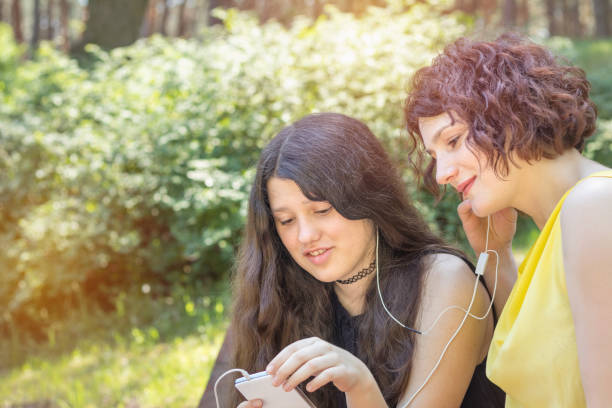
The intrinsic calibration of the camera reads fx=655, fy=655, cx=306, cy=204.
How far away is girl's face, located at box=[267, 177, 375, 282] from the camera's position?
2273 mm

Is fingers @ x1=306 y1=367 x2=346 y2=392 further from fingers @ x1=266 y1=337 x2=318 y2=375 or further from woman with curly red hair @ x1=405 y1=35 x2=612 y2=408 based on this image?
woman with curly red hair @ x1=405 y1=35 x2=612 y2=408

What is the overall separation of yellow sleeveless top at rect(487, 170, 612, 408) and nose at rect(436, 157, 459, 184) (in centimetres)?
30

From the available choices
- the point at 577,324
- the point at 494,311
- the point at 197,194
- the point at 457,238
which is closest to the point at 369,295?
the point at 494,311

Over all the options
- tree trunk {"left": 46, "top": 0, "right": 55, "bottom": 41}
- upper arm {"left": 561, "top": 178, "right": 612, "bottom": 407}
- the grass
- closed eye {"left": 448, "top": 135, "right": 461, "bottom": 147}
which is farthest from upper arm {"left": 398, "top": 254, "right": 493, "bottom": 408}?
tree trunk {"left": 46, "top": 0, "right": 55, "bottom": 41}

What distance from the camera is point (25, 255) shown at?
5.71 m

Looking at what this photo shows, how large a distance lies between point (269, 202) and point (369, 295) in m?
0.51

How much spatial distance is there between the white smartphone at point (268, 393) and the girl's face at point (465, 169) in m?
0.74

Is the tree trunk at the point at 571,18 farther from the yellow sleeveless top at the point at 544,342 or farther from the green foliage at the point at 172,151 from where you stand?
the yellow sleeveless top at the point at 544,342

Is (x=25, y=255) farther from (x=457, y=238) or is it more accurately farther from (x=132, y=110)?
(x=457, y=238)

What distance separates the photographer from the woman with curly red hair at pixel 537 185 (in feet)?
4.83

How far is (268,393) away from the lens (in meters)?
1.88

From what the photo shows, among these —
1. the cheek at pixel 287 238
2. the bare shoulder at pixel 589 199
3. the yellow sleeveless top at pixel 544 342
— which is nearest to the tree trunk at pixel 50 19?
the cheek at pixel 287 238

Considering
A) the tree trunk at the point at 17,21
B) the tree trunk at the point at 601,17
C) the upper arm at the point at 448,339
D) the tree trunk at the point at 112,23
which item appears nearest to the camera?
the upper arm at the point at 448,339

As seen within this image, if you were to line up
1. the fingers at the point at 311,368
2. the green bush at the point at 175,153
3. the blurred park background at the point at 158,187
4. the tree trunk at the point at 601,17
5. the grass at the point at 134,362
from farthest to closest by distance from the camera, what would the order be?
the tree trunk at the point at 601,17 → the green bush at the point at 175,153 → the blurred park background at the point at 158,187 → the grass at the point at 134,362 → the fingers at the point at 311,368
